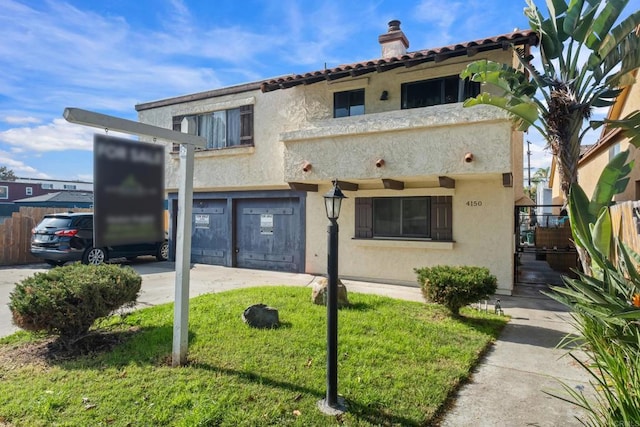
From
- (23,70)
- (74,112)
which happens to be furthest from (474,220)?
(23,70)

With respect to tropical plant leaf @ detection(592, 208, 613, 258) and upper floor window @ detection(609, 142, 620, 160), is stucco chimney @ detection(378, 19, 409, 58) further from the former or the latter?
tropical plant leaf @ detection(592, 208, 613, 258)

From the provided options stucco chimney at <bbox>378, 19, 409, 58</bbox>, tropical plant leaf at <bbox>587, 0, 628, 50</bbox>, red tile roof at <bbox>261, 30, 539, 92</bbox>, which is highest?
stucco chimney at <bbox>378, 19, 409, 58</bbox>

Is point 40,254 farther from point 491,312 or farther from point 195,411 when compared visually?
point 491,312

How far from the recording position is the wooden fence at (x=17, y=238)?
43.2 ft

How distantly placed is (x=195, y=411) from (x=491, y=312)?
6.16m

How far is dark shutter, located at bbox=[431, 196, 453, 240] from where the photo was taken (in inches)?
381

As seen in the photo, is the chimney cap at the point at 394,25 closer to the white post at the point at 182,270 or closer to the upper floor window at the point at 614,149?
the upper floor window at the point at 614,149

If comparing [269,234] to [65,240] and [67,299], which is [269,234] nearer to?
[65,240]

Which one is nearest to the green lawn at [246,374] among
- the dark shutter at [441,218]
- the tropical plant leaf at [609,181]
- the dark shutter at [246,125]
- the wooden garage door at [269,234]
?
the tropical plant leaf at [609,181]

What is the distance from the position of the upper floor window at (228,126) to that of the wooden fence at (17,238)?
257 inches

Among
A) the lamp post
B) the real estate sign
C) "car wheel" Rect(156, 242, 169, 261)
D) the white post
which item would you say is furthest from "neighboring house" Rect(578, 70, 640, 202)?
"car wheel" Rect(156, 242, 169, 261)

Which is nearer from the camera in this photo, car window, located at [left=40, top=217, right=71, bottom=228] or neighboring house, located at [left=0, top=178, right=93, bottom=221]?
car window, located at [left=40, top=217, right=71, bottom=228]

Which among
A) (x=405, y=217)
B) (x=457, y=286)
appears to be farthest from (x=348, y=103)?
(x=457, y=286)

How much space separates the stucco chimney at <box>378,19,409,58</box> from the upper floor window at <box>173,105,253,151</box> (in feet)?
15.5
